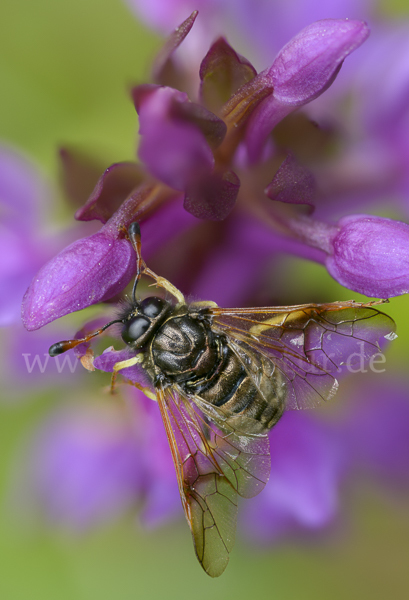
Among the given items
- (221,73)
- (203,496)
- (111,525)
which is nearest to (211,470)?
(203,496)

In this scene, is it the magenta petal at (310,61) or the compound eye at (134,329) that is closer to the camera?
the magenta petal at (310,61)

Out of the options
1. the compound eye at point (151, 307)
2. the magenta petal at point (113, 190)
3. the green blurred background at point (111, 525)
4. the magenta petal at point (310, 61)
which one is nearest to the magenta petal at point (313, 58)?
the magenta petal at point (310, 61)

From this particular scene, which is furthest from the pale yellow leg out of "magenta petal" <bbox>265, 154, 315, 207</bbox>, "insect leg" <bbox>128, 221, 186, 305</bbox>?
"magenta petal" <bbox>265, 154, 315, 207</bbox>

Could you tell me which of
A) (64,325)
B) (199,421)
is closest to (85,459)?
(64,325)

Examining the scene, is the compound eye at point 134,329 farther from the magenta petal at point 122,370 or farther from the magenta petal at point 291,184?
the magenta petal at point 291,184

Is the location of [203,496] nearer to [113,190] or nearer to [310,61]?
[113,190]

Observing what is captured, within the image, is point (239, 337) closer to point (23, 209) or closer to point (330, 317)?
point (330, 317)
